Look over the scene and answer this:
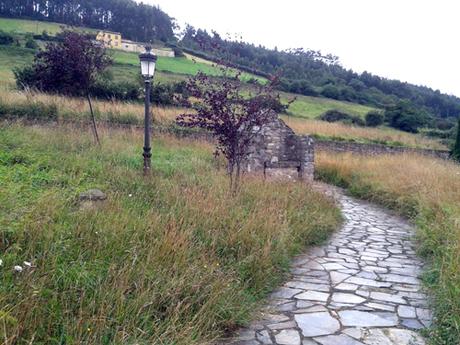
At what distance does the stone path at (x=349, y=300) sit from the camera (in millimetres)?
3648

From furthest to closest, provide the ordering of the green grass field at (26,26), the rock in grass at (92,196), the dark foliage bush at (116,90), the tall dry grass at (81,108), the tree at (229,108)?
1. the green grass field at (26,26)
2. the dark foliage bush at (116,90)
3. the tall dry grass at (81,108)
4. the tree at (229,108)
5. the rock in grass at (92,196)

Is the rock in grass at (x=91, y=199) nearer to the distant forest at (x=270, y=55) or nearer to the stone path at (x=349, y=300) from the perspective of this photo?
the stone path at (x=349, y=300)

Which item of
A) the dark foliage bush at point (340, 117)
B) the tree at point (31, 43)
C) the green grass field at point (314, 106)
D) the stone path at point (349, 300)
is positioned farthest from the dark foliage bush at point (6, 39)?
the stone path at point (349, 300)

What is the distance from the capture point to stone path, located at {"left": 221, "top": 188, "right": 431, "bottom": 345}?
12.0 feet

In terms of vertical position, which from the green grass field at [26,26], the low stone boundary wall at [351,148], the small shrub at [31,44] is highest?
the green grass field at [26,26]

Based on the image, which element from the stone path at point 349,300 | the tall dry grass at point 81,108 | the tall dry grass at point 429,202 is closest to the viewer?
the stone path at point 349,300

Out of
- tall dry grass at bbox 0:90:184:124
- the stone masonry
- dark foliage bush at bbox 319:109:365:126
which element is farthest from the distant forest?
the stone masonry

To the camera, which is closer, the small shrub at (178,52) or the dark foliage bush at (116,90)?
the dark foliage bush at (116,90)

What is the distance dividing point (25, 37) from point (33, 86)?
21.2 metres

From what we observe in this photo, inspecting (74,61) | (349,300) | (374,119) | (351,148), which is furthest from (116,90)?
(374,119)

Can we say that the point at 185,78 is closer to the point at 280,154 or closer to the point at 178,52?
the point at 178,52

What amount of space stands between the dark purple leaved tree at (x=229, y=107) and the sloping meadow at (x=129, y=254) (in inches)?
46.6

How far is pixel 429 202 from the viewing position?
26.2 feet

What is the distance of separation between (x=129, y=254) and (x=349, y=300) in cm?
238
